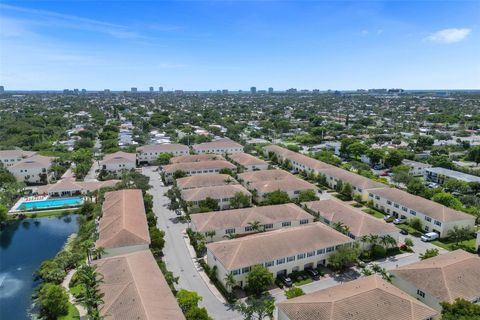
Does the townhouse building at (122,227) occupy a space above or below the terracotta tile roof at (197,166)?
below

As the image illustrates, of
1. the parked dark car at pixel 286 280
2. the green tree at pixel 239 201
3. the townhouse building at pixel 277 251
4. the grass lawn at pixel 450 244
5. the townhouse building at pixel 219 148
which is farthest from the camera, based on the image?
the townhouse building at pixel 219 148

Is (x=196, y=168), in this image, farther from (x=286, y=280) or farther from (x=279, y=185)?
(x=286, y=280)

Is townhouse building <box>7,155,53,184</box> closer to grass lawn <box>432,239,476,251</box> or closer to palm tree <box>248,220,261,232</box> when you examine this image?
palm tree <box>248,220,261,232</box>

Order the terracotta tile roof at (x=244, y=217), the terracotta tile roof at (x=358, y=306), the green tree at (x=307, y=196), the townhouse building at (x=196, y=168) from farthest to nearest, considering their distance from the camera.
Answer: the townhouse building at (x=196, y=168) < the green tree at (x=307, y=196) < the terracotta tile roof at (x=244, y=217) < the terracotta tile roof at (x=358, y=306)

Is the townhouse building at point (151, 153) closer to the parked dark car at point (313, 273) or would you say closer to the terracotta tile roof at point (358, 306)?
the parked dark car at point (313, 273)

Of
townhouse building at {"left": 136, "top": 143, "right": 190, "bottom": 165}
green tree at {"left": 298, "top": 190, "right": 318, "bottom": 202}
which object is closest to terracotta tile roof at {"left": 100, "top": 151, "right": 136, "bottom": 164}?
townhouse building at {"left": 136, "top": 143, "right": 190, "bottom": 165}

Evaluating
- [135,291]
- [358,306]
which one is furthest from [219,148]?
[358,306]

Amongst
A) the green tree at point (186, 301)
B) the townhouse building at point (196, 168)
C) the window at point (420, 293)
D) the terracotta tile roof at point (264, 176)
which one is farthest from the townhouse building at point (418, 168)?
the green tree at point (186, 301)
